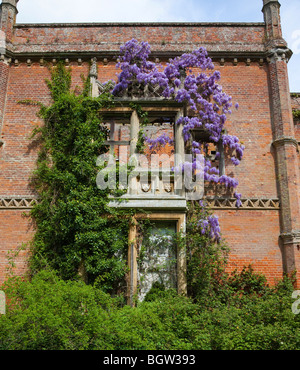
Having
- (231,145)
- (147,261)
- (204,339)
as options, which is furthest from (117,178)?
(204,339)

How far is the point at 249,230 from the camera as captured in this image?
1143 centimetres

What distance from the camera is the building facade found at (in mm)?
11266

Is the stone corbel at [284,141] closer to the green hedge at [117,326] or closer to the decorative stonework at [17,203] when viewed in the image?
the green hedge at [117,326]

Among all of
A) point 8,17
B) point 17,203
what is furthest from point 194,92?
point 8,17

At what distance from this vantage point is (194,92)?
38.8ft

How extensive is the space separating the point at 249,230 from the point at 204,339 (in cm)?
553

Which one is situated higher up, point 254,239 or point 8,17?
point 8,17

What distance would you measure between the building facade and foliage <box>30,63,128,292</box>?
23.5 inches

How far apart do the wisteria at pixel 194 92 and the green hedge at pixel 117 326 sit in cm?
390

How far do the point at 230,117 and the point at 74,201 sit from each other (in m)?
6.38

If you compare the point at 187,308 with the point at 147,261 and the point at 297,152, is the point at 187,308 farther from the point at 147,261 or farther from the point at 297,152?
the point at 297,152

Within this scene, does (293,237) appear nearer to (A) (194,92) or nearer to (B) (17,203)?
(A) (194,92)

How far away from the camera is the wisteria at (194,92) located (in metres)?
11.0

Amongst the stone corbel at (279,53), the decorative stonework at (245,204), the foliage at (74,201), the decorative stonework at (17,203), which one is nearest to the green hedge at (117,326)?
the foliage at (74,201)
